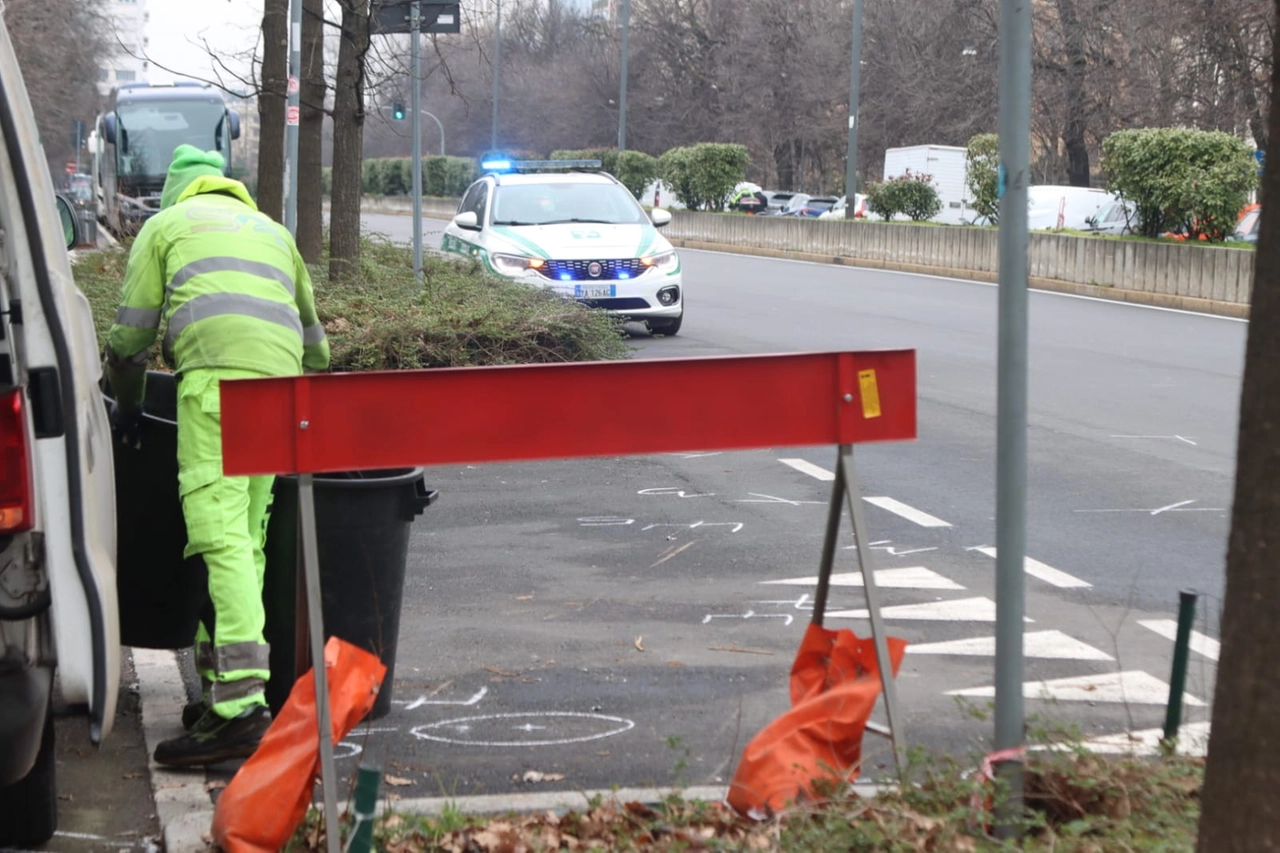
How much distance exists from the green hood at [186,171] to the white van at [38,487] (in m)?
1.45

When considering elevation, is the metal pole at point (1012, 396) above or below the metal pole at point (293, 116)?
below

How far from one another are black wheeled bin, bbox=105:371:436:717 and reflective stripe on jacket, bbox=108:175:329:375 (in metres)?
0.32

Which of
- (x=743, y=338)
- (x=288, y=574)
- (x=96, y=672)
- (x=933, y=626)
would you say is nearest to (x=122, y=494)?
(x=288, y=574)

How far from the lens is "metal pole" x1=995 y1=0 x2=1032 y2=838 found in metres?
3.59

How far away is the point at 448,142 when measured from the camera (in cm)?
9775

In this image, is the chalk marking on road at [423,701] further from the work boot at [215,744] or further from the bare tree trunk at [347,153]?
the bare tree trunk at [347,153]

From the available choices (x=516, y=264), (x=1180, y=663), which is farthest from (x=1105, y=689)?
(x=516, y=264)

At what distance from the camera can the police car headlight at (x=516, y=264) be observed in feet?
53.4

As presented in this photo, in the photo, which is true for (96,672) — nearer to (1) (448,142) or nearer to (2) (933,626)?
(2) (933,626)

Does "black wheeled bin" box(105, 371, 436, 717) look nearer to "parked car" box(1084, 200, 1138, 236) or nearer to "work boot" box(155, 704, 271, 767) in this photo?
"work boot" box(155, 704, 271, 767)

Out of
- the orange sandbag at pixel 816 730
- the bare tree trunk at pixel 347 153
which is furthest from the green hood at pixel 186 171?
the bare tree trunk at pixel 347 153

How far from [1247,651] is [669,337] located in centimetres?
1413

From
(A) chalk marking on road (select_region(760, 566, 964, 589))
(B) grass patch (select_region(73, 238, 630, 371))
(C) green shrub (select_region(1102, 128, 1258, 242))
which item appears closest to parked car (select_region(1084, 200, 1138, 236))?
(C) green shrub (select_region(1102, 128, 1258, 242))

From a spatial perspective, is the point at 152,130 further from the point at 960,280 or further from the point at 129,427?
the point at 129,427
